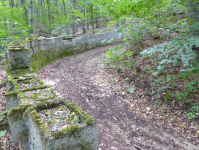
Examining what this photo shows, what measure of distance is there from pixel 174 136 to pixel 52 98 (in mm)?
3168

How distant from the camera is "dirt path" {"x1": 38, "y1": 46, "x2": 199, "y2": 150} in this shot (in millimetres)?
3386

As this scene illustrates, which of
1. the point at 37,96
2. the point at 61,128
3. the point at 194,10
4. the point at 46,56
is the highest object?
the point at 194,10

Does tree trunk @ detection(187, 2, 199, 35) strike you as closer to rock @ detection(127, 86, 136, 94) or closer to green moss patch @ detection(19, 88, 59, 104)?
rock @ detection(127, 86, 136, 94)

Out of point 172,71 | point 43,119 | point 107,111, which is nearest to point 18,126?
point 43,119

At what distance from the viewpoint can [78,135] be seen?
1.97 meters

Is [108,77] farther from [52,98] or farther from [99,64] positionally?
[52,98]

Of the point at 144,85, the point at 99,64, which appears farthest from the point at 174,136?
the point at 99,64

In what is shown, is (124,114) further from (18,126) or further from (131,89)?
(18,126)

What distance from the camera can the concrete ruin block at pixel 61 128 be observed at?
1.79 metres

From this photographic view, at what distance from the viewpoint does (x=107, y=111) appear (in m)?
4.63

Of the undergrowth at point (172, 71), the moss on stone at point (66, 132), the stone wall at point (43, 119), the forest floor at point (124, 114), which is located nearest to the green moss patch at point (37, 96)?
the stone wall at point (43, 119)

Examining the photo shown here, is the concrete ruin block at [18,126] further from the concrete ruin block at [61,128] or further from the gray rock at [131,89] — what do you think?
the gray rock at [131,89]

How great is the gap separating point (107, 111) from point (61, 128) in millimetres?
2809

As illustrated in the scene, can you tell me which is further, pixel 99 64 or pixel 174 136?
pixel 99 64
